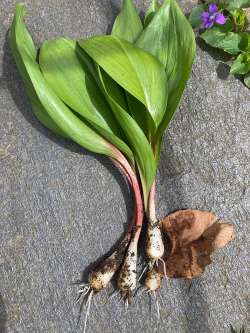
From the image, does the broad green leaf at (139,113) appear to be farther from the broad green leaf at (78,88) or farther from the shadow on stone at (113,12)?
the shadow on stone at (113,12)

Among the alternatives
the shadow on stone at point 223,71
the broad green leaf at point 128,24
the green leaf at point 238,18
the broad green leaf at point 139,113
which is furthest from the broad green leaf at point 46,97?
the green leaf at point 238,18

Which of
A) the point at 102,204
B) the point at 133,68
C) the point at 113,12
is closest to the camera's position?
the point at 133,68

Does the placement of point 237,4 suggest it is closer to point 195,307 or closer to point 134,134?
point 134,134

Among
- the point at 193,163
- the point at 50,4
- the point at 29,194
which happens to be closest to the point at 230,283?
the point at 193,163

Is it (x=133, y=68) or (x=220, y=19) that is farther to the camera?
(x=220, y=19)

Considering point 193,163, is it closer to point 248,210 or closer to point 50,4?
point 248,210

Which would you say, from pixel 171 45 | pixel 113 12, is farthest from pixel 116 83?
pixel 113 12

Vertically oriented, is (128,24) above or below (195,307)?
above
